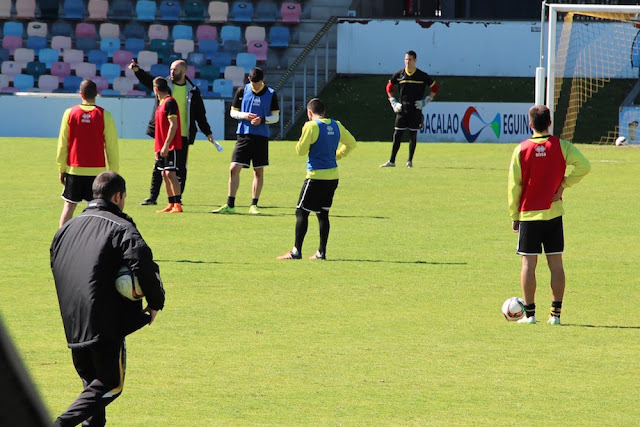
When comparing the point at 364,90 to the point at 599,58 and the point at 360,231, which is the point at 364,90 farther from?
the point at 360,231

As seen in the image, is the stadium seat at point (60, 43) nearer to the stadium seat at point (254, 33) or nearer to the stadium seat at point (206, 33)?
the stadium seat at point (206, 33)

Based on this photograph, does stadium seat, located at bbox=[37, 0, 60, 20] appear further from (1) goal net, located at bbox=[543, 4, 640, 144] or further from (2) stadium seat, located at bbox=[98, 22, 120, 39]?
(1) goal net, located at bbox=[543, 4, 640, 144]

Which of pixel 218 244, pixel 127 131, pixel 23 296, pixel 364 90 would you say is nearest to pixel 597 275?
pixel 218 244

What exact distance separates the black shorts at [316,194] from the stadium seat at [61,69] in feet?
81.9

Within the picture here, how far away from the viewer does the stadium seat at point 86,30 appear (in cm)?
3528

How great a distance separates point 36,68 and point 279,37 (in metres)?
8.51

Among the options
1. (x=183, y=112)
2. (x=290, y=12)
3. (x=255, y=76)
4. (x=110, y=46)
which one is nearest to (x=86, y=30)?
(x=110, y=46)

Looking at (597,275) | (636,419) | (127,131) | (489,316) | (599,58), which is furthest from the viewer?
(599,58)

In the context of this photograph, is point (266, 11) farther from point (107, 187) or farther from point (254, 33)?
point (107, 187)

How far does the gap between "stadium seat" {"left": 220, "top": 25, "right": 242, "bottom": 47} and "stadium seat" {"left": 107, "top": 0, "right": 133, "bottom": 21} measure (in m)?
3.54

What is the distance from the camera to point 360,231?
13625 mm

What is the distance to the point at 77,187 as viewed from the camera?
1081cm

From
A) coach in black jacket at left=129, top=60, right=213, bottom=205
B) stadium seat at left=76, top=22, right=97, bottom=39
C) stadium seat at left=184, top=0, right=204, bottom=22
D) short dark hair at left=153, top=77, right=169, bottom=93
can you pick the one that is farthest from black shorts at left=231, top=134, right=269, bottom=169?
stadium seat at left=76, top=22, right=97, bottom=39

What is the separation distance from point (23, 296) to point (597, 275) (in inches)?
232
